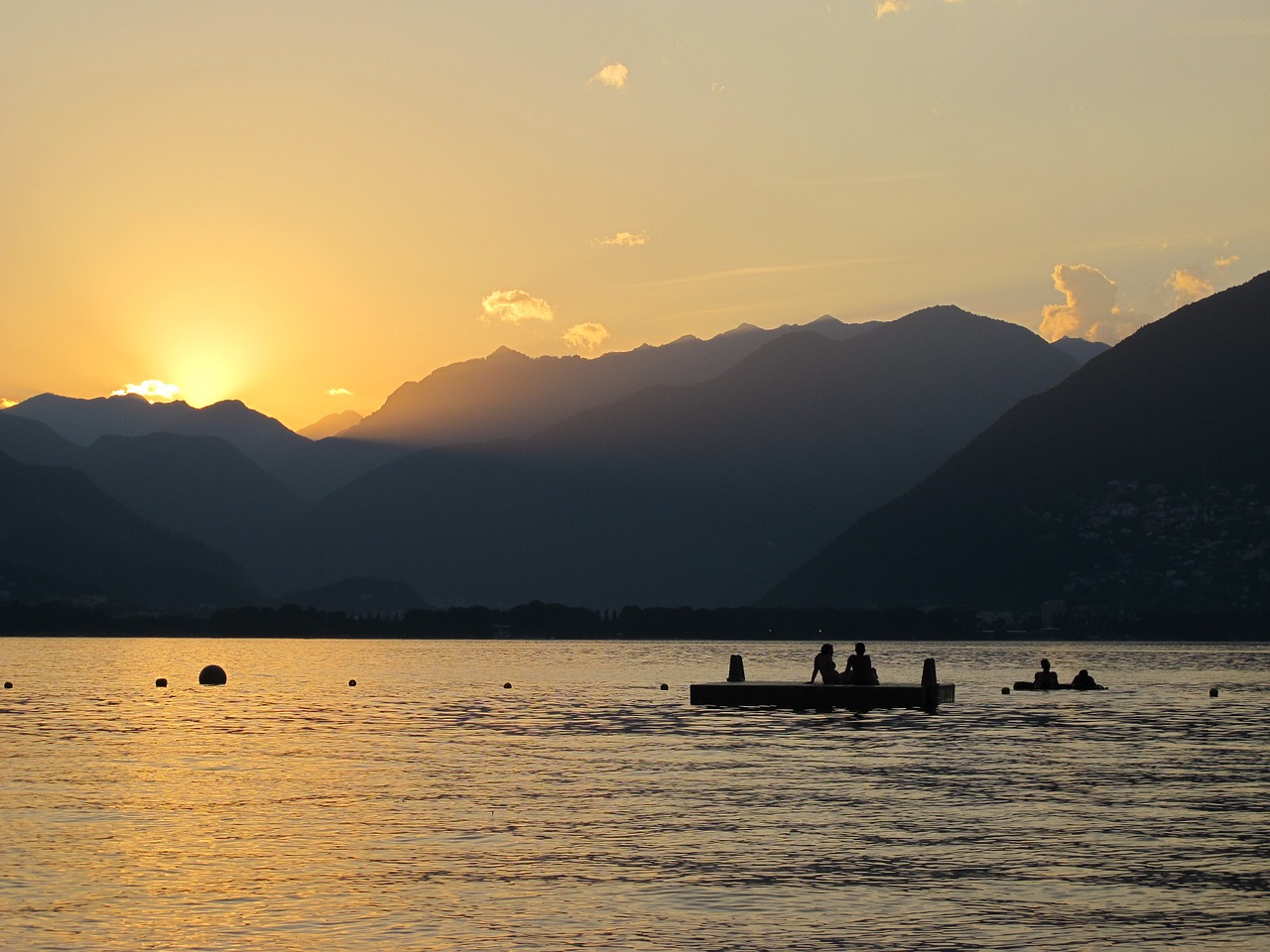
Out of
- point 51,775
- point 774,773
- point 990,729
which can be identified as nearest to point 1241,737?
point 990,729

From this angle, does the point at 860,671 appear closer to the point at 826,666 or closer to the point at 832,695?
the point at 826,666

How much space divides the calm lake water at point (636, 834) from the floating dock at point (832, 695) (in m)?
1.45

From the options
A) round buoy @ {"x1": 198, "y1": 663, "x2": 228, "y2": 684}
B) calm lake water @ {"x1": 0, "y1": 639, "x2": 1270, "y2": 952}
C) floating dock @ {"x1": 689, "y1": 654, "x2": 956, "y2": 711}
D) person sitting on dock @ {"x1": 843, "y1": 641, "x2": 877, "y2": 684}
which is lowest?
calm lake water @ {"x1": 0, "y1": 639, "x2": 1270, "y2": 952}

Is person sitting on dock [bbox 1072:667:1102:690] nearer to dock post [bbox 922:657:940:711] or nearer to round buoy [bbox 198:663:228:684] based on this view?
dock post [bbox 922:657:940:711]

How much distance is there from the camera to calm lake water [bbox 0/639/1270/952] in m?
27.1

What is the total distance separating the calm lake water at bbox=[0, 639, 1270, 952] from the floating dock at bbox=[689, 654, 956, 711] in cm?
145

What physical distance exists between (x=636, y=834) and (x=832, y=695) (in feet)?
148

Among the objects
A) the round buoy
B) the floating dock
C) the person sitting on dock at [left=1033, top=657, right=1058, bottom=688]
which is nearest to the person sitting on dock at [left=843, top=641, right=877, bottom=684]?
the floating dock

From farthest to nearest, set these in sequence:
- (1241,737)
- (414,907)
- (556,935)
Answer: (1241,737)
(414,907)
(556,935)

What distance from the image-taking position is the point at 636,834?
3791cm

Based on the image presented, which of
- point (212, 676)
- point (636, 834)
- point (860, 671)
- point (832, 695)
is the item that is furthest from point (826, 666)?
point (212, 676)

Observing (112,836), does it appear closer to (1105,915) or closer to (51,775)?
(51,775)

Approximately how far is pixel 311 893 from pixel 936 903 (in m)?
11.2

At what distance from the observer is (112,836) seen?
37.5m
